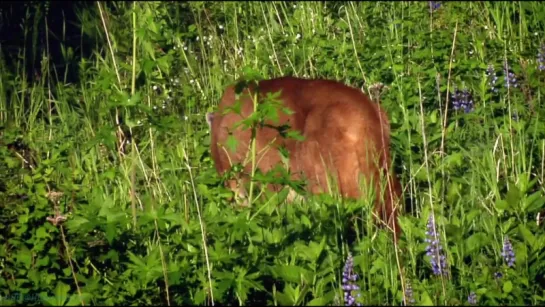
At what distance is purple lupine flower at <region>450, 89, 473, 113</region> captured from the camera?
6.69 meters

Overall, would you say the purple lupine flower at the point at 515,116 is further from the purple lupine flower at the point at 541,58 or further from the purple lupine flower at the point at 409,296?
the purple lupine flower at the point at 409,296

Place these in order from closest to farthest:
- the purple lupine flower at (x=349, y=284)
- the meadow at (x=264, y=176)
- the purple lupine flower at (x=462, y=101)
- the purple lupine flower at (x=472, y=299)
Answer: the purple lupine flower at (x=349, y=284), the purple lupine flower at (x=472, y=299), the meadow at (x=264, y=176), the purple lupine flower at (x=462, y=101)

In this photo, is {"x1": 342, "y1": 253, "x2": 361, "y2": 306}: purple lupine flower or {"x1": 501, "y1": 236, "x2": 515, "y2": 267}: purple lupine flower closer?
{"x1": 342, "y1": 253, "x2": 361, "y2": 306}: purple lupine flower

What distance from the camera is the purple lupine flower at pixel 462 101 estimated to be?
6691 millimetres

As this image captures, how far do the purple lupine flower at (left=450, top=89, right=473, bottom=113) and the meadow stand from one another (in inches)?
0.6

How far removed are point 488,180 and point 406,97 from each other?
1.14m

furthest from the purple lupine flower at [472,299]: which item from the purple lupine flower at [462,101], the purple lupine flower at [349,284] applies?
the purple lupine flower at [462,101]

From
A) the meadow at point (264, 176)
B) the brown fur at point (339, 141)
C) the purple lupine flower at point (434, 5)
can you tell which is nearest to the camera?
the meadow at point (264, 176)

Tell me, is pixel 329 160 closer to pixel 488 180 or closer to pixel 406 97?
pixel 488 180

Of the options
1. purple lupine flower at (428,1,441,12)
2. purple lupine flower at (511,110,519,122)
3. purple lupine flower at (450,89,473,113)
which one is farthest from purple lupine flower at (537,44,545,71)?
purple lupine flower at (428,1,441,12)

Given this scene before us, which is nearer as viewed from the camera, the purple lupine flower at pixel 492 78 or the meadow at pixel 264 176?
the meadow at pixel 264 176

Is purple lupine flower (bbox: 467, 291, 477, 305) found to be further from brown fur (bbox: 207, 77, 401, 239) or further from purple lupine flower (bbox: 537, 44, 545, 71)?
purple lupine flower (bbox: 537, 44, 545, 71)

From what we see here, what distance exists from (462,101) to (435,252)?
7.36 ft

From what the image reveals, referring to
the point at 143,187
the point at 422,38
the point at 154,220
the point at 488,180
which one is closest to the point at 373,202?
the point at 488,180
